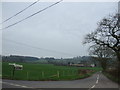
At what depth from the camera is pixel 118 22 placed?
31703 millimetres

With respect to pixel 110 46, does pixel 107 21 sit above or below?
above

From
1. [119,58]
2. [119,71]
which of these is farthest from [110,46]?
[119,71]

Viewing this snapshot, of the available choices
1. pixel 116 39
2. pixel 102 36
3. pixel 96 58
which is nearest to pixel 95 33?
pixel 102 36

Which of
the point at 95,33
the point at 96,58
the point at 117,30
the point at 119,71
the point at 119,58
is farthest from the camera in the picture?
the point at 96,58

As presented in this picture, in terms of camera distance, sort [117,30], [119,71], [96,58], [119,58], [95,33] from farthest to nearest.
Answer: [96,58]
[95,33]
[117,30]
[119,58]
[119,71]

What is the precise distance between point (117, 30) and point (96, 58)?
106 feet

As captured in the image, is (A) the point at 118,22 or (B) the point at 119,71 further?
(A) the point at 118,22

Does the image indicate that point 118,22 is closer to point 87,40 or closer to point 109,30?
point 109,30

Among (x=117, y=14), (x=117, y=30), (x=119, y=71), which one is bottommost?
(x=119, y=71)

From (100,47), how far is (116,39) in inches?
148

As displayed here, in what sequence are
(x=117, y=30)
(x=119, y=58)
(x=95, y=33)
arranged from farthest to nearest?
(x=95, y=33)
(x=117, y=30)
(x=119, y=58)

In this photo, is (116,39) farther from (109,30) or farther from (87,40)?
(87,40)

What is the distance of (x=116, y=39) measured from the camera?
33062 mm

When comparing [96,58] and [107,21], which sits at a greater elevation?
[107,21]
